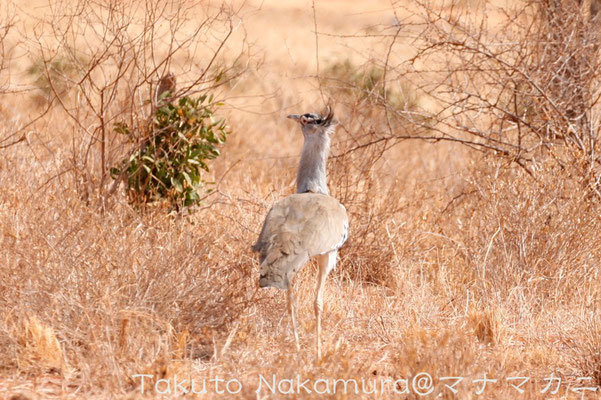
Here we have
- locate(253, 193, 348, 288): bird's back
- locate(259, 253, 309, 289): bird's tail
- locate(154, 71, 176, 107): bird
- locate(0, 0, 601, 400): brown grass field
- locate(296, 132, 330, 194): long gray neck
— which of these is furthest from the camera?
locate(154, 71, 176, 107): bird

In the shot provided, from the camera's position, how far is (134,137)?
562 centimetres

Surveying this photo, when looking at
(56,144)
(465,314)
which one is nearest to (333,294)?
(465,314)

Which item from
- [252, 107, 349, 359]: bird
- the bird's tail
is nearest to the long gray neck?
[252, 107, 349, 359]: bird

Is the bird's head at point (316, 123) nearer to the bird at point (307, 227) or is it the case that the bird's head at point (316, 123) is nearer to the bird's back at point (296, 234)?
the bird at point (307, 227)

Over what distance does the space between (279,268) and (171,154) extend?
205 centimetres

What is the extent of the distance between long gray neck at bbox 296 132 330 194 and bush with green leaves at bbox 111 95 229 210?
42.8 inches

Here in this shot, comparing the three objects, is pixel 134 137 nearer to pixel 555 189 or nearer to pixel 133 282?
pixel 133 282

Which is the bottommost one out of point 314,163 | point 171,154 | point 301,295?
point 301,295

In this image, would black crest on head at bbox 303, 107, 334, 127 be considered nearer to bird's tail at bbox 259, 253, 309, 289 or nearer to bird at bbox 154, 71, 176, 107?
bird's tail at bbox 259, 253, 309, 289

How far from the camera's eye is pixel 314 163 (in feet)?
15.8

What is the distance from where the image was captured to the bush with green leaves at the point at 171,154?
566 centimetres

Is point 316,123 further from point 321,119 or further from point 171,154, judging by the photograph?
point 171,154

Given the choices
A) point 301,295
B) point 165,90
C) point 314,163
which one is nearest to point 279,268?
point 314,163

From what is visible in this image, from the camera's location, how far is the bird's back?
4.02 m
